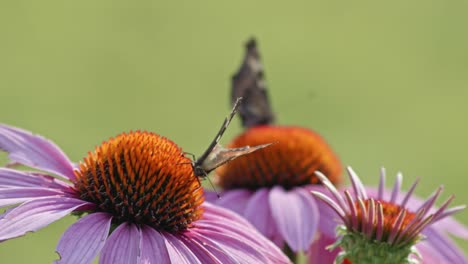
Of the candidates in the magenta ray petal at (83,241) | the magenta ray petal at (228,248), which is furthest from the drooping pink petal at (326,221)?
the magenta ray petal at (83,241)

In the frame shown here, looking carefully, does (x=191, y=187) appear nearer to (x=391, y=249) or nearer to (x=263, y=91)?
(x=391, y=249)

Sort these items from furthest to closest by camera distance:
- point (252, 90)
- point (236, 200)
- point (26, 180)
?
point (252, 90) < point (236, 200) < point (26, 180)

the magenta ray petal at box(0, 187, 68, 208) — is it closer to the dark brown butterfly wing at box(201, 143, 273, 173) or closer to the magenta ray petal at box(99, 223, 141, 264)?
the magenta ray petal at box(99, 223, 141, 264)

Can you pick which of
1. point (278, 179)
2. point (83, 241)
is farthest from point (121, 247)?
point (278, 179)

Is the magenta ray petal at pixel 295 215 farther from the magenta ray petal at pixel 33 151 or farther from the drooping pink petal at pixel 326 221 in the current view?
the magenta ray petal at pixel 33 151

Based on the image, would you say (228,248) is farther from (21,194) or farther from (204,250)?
(21,194)

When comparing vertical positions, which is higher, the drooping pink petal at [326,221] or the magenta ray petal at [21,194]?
the magenta ray petal at [21,194]
